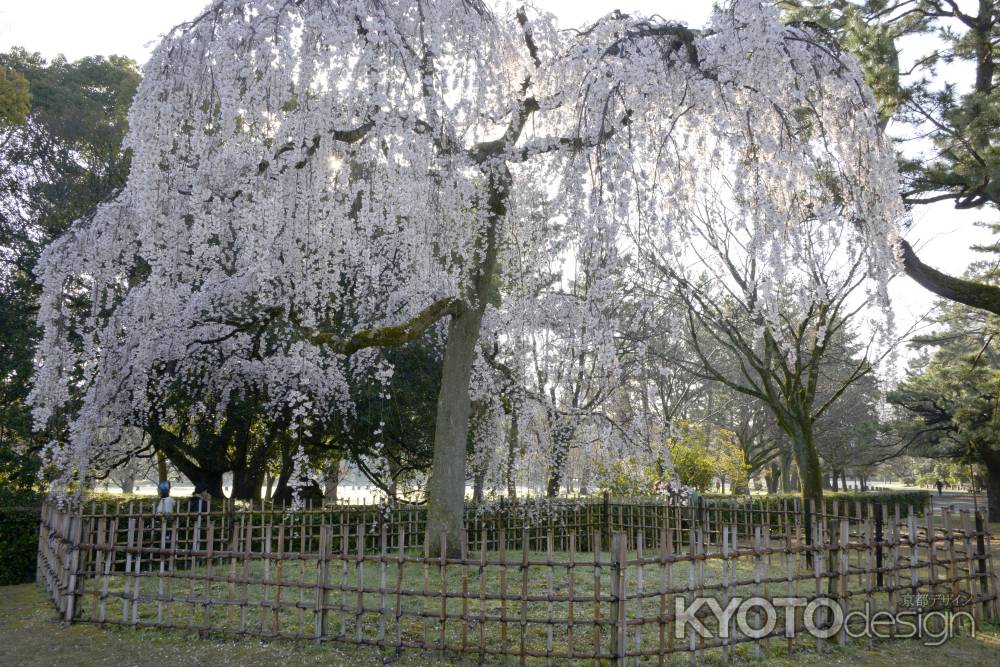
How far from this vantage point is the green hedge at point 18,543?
367 inches

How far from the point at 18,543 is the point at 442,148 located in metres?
8.35

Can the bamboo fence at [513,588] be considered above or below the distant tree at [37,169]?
below

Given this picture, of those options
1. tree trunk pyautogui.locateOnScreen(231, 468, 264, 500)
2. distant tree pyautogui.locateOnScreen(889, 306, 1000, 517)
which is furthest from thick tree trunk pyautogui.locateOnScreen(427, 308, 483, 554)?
distant tree pyautogui.locateOnScreen(889, 306, 1000, 517)

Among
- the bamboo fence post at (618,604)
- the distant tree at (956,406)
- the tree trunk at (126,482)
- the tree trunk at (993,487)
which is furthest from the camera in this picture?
the tree trunk at (993,487)

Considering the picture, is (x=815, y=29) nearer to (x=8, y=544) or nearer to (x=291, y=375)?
(x=291, y=375)

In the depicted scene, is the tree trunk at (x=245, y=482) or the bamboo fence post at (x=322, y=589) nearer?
the bamboo fence post at (x=322, y=589)

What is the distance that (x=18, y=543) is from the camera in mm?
9438

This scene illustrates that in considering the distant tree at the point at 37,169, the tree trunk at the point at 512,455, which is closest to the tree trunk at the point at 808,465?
the tree trunk at the point at 512,455

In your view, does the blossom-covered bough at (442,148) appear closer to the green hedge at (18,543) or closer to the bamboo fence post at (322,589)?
the green hedge at (18,543)

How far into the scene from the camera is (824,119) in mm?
6625

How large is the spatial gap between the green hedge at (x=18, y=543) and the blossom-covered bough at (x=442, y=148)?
6.80 ft

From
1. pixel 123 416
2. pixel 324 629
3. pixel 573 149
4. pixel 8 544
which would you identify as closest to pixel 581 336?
pixel 573 149

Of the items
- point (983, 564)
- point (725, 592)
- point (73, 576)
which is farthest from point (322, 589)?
point (983, 564)

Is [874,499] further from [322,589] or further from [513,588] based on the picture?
[322,589]
